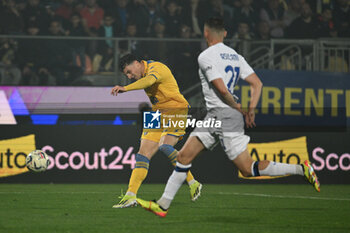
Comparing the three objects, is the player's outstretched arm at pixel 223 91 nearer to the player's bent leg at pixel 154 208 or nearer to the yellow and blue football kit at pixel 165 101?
the player's bent leg at pixel 154 208

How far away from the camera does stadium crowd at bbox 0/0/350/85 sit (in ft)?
45.8

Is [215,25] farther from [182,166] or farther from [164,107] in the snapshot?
[164,107]

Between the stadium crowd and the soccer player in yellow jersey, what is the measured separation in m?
5.06

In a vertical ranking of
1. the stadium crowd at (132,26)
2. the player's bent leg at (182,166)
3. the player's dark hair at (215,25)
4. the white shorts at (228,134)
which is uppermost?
the player's dark hair at (215,25)

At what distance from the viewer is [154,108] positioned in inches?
357

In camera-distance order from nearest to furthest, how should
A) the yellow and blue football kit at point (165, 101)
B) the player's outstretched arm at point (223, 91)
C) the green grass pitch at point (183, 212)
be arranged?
1. the green grass pitch at point (183, 212)
2. the player's outstretched arm at point (223, 91)
3. the yellow and blue football kit at point (165, 101)

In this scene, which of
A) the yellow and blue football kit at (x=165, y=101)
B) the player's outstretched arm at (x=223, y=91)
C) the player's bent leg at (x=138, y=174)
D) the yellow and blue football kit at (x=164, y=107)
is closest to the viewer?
the player's outstretched arm at (x=223, y=91)

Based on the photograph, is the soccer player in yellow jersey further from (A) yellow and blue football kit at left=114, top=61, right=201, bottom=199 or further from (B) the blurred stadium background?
(B) the blurred stadium background

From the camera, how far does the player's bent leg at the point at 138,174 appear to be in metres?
8.34

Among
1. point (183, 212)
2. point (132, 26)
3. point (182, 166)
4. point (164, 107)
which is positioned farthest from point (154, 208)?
point (132, 26)

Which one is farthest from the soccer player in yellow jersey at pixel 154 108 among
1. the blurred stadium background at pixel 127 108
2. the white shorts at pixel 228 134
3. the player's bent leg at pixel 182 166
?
the blurred stadium background at pixel 127 108

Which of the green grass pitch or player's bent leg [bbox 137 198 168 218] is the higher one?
player's bent leg [bbox 137 198 168 218]

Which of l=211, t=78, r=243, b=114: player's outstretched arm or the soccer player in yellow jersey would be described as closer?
l=211, t=78, r=243, b=114: player's outstretched arm

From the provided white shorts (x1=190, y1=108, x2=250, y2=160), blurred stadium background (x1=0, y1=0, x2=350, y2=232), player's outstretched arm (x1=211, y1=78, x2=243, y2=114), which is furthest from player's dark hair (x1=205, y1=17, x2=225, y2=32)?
blurred stadium background (x1=0, y1=0, x2=350, y2=232)
